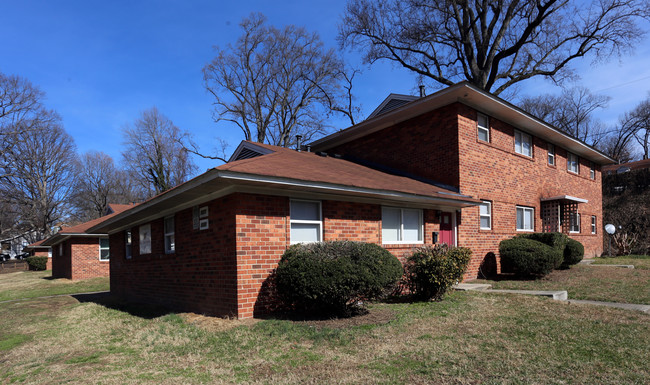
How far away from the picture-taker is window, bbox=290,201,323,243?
8.91m

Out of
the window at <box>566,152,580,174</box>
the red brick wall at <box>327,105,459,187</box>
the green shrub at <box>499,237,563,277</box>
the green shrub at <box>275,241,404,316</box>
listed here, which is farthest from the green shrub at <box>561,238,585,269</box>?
the green shrub at <box>275,241,404,316</box>

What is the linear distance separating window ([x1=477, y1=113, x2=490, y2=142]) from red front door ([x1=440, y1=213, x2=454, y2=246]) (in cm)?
331

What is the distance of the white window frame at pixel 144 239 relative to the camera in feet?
40.9

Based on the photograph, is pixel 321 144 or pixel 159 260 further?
pixel 321 144

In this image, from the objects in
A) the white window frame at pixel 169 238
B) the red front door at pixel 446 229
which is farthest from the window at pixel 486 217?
the white window frame at pixel 169 238

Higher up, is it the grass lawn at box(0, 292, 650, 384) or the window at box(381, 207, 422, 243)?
the window at box(381, 207, 422, 243)

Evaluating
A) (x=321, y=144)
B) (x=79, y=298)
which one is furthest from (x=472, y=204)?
(x=79, y=298)

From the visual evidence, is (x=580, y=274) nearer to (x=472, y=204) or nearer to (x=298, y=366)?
(x=472, y=204)

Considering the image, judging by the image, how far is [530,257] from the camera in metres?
12.4

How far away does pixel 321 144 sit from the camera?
735 inches

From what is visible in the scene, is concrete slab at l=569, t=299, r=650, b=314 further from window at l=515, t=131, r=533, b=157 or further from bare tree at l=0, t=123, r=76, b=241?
bare tree at l=0, t=123, r=76, b=241

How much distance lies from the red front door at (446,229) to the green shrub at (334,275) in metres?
4.91

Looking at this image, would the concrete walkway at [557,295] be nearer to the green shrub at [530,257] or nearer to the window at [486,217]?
the green shrub at [530,257]

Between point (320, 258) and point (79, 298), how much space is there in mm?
12124
